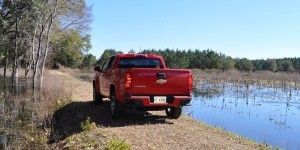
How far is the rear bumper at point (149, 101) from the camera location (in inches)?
372

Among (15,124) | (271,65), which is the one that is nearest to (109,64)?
(15,124)

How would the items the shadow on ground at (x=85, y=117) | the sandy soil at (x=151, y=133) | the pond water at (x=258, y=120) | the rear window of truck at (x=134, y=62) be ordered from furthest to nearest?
the pond water at (x=258, y=120)
the rear window of truck at (x=134, y=62)
the shadow on ground at (x=85, y=117)
the sandy soil at (x=151, y=133)

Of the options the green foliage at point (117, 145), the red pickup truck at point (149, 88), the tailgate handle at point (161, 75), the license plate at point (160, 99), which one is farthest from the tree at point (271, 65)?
the green foliage at point (117, 145)

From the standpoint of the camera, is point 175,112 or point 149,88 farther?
point 175,112

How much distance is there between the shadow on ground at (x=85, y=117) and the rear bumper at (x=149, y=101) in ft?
2.56

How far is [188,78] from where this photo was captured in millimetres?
9852

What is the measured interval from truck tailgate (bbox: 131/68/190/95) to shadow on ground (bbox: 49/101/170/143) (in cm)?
112

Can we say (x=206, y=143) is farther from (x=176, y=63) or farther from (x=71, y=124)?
(x=176, y=63)

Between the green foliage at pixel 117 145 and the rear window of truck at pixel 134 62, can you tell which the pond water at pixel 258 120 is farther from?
the green foliage at pixel 117 145

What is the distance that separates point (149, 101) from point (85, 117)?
9.28 ft

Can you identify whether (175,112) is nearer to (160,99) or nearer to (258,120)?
(160,99)

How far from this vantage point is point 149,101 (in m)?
9.57

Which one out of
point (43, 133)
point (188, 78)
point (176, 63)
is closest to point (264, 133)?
point (188, 78)

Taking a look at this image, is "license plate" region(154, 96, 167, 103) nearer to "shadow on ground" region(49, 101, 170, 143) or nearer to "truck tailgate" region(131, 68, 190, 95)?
"truck tailgate" region(131, 68, 190, 95)
